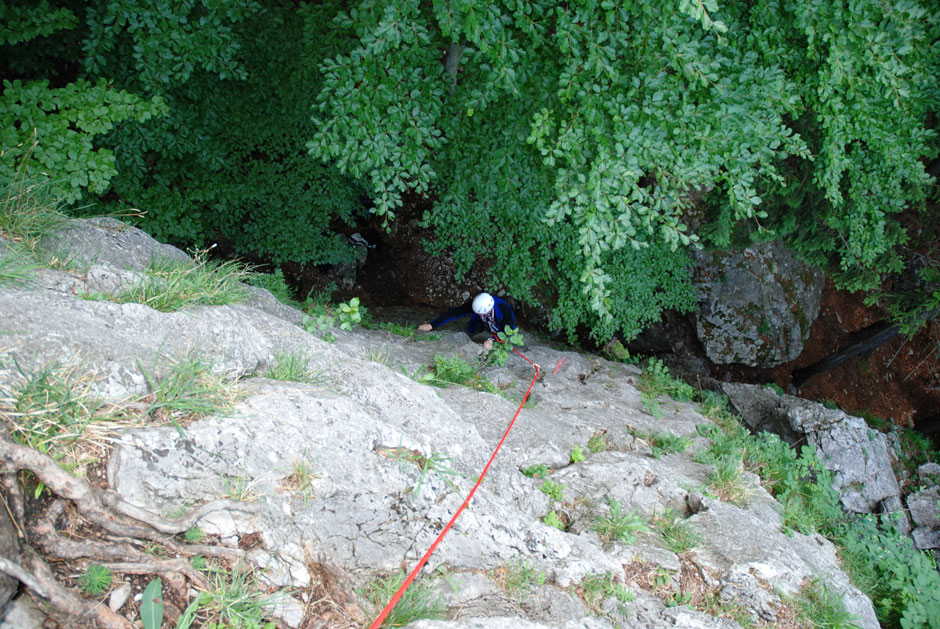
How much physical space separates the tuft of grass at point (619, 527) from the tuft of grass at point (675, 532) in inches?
8.1

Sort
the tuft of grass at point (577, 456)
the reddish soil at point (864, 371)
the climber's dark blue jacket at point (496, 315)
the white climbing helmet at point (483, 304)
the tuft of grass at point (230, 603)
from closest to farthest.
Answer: the tuft of grass at point (230, 603) < the tuft of grass at point (577, 456) < the white climbing helmet at point (483, 304) < the climber's dark blue jacket at point (496, 315) < the reddish soil at point (864, 371)

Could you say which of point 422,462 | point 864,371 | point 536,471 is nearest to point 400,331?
point 536,471

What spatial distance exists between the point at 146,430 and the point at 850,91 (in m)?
4.57

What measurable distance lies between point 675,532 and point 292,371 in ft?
8.25

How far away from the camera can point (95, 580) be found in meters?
1.58

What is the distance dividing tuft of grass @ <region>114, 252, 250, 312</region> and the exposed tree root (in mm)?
1244

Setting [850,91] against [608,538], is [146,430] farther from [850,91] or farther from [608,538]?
[850,91]

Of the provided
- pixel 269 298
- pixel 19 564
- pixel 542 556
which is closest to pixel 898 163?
pixel 542 556

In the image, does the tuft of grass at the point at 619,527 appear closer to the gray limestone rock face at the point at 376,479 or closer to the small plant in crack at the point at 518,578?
the gray limestone rock face at the point at 376,479

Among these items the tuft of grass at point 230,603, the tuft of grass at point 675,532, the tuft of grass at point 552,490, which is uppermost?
the tuft of grass at point 230,603

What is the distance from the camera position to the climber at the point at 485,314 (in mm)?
6816

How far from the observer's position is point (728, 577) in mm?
2957

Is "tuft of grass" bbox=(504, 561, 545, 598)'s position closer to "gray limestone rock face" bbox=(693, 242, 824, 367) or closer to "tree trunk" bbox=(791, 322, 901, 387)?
"gray limestone rock face" bbox=(693, 242, 824, 367)

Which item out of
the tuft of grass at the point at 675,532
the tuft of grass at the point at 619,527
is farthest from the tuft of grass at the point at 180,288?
the tuft of grass at the point at 675,532
